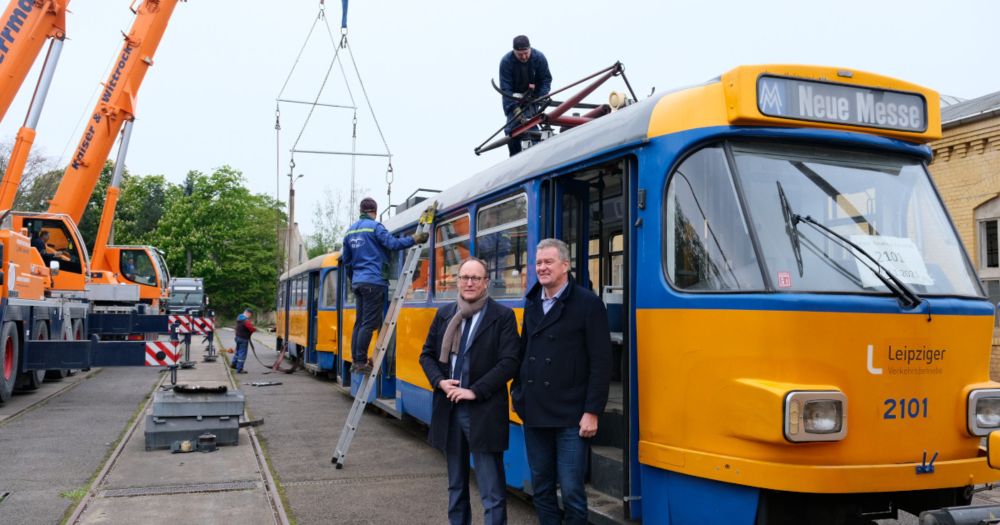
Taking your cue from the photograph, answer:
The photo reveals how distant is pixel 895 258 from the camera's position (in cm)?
446

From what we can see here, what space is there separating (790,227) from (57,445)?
8.01 metres

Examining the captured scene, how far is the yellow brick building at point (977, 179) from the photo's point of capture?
11648 mm

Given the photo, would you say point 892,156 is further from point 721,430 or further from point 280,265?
point 280,265

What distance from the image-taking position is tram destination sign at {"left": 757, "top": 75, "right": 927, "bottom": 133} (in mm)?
4441

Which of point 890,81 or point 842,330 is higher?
point 890,81

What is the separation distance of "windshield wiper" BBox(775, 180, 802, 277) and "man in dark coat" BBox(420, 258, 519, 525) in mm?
1578

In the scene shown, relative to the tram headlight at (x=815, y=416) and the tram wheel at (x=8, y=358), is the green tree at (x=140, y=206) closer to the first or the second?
the tram wheel at (x=8, y=358)

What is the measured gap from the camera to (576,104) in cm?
733

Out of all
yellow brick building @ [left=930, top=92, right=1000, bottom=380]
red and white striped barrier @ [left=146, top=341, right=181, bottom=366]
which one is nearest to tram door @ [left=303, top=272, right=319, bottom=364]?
red and white striped barrier @ [left=146, top=341, right=181, bottom=366]

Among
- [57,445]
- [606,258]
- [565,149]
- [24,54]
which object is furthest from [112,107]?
[565,149]

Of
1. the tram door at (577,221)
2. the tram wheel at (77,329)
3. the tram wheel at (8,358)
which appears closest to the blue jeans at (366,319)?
the tram door at (577,221)

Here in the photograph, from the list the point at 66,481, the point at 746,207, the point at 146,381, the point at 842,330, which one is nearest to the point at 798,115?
the point at 746,207

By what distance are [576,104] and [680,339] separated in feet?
11.2

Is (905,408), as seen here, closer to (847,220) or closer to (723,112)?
(847,220)
